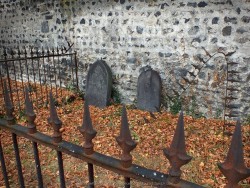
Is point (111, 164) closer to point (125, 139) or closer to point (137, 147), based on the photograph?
point (125, 139)

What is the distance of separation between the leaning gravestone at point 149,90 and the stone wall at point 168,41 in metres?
0.15

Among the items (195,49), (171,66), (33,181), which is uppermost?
(195,49)

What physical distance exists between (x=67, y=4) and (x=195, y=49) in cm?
386

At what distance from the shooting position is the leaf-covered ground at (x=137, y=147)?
3492 millimetres

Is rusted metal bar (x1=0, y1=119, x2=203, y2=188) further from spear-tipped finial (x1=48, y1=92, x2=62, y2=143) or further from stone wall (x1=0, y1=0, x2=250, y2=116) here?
stone wall (x1=0, y1=0, x2=250, y2=116)

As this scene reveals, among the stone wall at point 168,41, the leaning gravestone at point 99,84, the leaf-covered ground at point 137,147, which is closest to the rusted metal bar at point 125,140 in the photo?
the leaf-covered ground at point 137,147

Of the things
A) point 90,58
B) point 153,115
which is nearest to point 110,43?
point 90,58

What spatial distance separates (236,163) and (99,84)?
5428 mm

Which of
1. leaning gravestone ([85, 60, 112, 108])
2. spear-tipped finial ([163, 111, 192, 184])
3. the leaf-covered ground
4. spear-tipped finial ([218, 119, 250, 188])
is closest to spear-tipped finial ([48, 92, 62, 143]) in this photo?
spear-tipped finial ([163, 111, 192, 184])

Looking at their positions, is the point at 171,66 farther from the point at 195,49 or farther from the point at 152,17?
the point at 152,17

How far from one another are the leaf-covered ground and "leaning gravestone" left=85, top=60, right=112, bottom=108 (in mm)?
305

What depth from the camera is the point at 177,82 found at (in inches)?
212

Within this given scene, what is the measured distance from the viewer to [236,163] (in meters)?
1.02

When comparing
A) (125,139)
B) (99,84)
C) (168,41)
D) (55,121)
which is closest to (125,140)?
(125,139)
